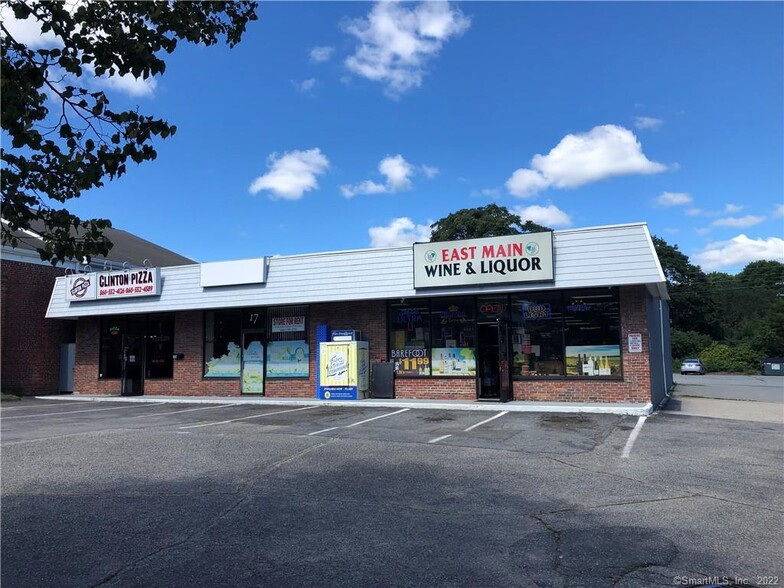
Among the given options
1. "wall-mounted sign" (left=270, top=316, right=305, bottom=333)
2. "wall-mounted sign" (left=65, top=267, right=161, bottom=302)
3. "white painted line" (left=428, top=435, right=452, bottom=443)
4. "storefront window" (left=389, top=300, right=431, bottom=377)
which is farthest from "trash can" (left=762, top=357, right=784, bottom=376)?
"wall-mounted sign" (left=65, top=267, right=161, bottom=302)

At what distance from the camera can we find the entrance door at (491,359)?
16.1 metres

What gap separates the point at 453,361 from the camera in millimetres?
16953

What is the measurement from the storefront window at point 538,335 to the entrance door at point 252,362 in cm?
836

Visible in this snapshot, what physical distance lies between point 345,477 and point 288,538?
2256mm

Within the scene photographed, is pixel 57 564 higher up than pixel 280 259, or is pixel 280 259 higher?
pixel 280 259

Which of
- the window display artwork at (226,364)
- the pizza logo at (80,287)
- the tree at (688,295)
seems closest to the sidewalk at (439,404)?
the window display artwork at (226,364)

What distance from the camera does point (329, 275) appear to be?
17.3m

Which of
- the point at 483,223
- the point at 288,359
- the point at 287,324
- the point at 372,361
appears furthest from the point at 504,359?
the point at 483,223

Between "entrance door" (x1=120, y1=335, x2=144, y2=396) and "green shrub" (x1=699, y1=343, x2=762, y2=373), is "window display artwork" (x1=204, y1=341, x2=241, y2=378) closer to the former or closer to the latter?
"entrance door" (x1=120, y1=335, x2=144, y2=396)

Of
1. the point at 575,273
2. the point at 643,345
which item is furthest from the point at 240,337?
the point at 643,345

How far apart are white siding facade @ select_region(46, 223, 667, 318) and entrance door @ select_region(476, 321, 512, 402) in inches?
56.7

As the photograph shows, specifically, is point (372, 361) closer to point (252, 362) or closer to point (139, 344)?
point (252, 362)

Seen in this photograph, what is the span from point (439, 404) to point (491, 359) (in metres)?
2.20

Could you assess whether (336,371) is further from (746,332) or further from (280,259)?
(746,332)
